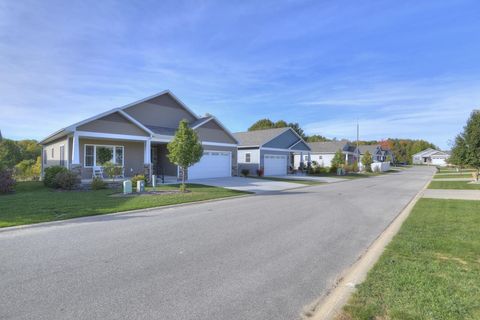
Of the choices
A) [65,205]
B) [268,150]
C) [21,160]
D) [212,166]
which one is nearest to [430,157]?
[268,150]

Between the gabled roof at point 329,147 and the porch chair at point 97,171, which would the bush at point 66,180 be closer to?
the porch chair at point 97,171

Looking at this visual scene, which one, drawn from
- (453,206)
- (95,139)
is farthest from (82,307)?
(95,139)

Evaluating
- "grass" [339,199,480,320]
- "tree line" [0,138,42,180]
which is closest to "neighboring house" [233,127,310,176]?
"tree line" [0,138,42,180]

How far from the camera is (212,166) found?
81.4ft

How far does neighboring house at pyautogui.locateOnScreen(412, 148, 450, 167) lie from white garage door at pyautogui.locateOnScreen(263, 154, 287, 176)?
81.5 meters

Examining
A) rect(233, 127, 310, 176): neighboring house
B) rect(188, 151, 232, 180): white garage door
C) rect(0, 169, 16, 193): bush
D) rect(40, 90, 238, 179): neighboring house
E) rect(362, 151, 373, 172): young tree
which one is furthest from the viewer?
rect(362, 151, 373, 172): young tree

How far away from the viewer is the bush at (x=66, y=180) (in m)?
14.9

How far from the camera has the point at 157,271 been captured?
4.73 m

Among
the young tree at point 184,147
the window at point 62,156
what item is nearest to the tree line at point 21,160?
the window at point 62,156

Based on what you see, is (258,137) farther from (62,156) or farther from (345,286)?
(345,286)

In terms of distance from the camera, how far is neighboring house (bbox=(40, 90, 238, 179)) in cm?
1762

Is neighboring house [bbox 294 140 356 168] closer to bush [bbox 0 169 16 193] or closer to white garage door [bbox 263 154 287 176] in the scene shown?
white garage door [bbox 263 154 287 176]

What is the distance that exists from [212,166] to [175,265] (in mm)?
19877

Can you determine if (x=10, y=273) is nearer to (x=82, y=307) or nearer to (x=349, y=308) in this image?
(x=82, y=307)
